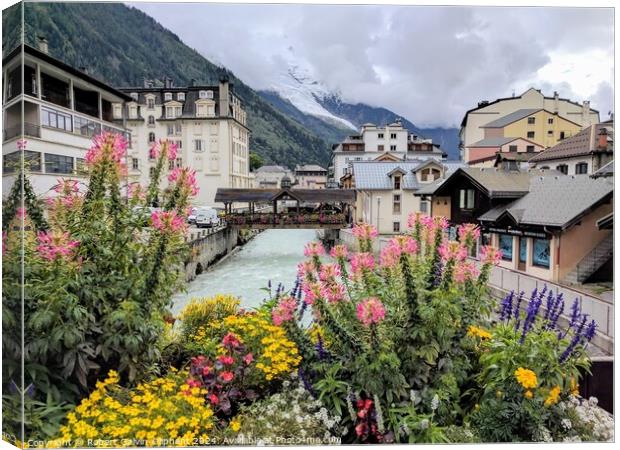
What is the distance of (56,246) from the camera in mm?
3441

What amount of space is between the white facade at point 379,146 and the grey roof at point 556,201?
125cm

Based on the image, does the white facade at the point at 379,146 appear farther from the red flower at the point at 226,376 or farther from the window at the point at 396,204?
the red flower at the point at 226,376

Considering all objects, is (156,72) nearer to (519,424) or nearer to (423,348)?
(423,348)

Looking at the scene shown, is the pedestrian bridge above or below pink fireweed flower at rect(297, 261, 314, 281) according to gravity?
above

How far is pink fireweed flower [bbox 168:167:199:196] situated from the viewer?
13.3 feet

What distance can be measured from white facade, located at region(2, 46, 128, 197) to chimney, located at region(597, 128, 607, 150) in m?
4.99

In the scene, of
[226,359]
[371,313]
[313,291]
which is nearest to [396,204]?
[313,291]

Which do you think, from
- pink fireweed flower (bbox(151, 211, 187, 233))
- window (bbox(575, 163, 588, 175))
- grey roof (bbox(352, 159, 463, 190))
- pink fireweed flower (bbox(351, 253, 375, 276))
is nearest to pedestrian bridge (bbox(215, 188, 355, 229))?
grey roof (bbox(352, 159, 463, 190))

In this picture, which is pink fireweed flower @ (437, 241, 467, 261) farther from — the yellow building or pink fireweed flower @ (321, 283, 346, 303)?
the yellow building

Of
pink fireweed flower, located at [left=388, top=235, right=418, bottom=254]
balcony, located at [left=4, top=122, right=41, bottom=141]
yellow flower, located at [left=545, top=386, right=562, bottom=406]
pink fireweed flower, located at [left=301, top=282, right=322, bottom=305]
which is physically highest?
balcony, located at [left=4, top=122, right=41, bottom=141]

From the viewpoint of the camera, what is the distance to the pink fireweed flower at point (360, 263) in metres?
3.91

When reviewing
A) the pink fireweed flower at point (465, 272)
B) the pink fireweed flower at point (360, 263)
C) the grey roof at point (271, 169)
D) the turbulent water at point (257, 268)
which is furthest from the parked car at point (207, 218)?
the pink fireweed flower at point (465, 272)

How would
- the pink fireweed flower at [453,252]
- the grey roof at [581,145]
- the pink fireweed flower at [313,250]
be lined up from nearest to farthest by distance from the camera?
the pink fireweed flower at [453,252] → the pink fireweed flower at [313,250] → the grey roof at [581,145]

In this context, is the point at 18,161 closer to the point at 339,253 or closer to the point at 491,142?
the point at 339,253
